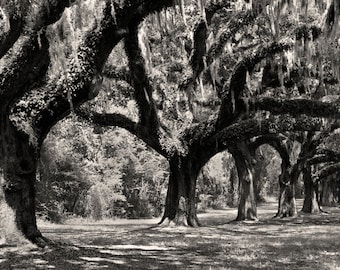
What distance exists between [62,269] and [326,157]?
78.7 ft

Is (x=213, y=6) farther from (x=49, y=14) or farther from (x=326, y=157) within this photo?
(x=326, y=157)

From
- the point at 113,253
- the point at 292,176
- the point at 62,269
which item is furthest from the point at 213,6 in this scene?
the point at 292,176

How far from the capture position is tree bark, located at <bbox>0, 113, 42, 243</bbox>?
998cm

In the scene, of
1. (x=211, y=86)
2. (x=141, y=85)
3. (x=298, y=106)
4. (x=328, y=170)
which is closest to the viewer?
(x=298, y=106)

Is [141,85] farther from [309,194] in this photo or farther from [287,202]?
[309,194]

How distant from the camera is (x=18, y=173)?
33.2ft

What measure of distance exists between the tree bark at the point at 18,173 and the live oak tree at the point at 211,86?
5.36 metres

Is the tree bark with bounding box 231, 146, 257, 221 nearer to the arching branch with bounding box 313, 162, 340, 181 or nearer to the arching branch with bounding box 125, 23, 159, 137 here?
the arching branch with bounding box 125, 23, 159, 137

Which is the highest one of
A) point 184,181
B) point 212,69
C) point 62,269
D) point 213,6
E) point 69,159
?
point 213,6

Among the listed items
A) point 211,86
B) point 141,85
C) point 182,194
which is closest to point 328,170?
point 211,86

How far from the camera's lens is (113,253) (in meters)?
10.5

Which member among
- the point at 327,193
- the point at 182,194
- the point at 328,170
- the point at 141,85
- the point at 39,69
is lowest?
the point at 182,194

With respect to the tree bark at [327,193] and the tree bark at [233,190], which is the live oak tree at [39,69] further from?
the tree bark at [327,193]

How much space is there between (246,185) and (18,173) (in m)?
16.5
